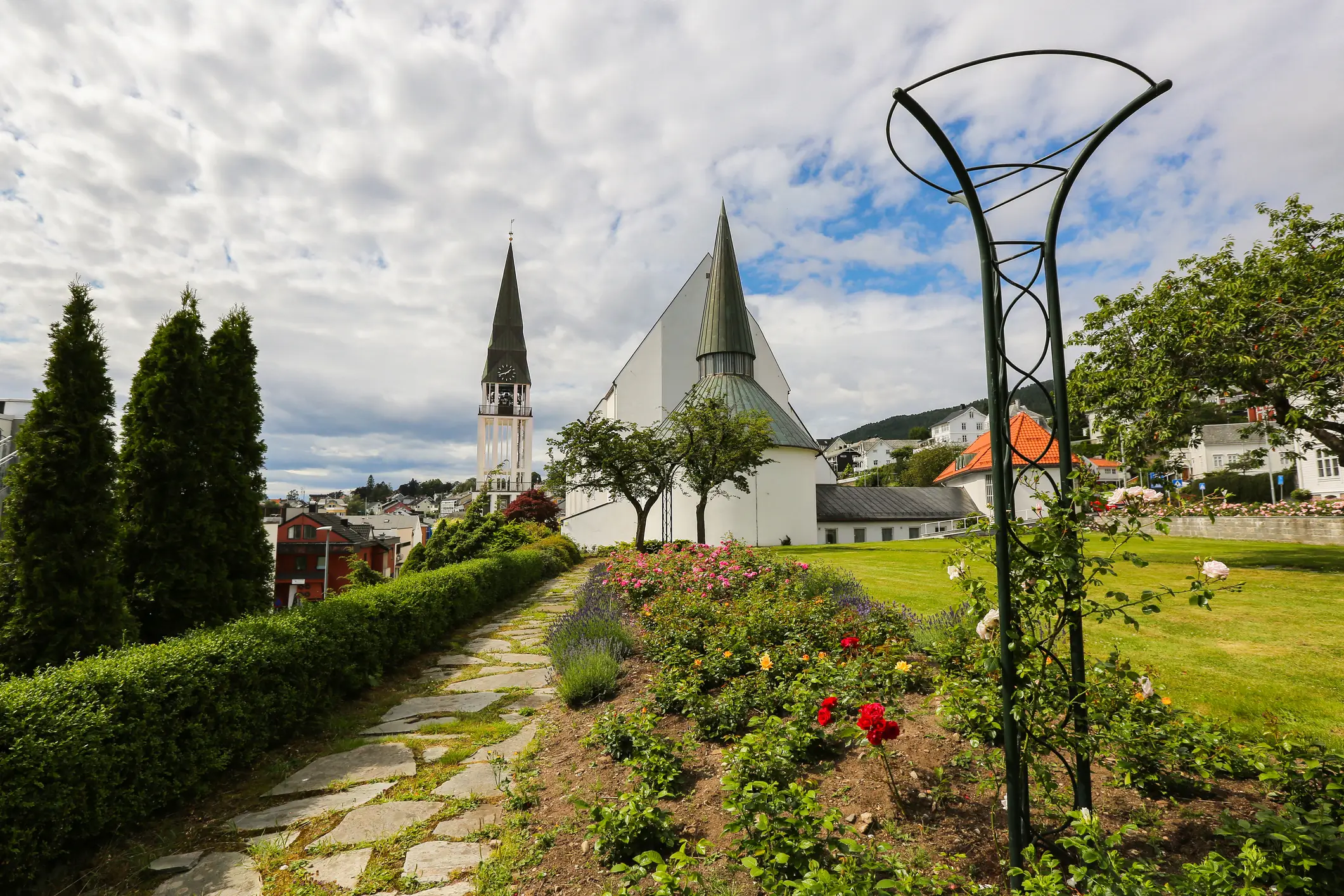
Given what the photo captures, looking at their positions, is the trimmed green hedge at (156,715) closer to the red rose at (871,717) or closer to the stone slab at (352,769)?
the stone slab at (352,769)

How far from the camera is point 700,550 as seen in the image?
37.7ft

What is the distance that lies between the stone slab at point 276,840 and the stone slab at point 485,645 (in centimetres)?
442

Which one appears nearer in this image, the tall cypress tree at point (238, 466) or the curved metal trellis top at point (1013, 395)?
the curved metal trellis top at point (1013, 395)

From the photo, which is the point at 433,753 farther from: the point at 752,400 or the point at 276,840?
the point at 752,400

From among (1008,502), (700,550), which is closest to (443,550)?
(700,550)

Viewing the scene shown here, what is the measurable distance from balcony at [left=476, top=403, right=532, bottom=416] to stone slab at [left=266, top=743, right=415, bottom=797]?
60649mm

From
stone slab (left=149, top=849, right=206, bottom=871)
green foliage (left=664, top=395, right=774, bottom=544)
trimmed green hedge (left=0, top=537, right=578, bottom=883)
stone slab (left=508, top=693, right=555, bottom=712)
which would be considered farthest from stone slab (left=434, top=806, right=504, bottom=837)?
green foliage (left=664, top=395, right=774, bottom=544)

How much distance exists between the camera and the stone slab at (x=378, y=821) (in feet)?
10.7

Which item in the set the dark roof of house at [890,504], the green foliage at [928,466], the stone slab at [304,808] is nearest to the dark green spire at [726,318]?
the dark roof of house at [890,504]

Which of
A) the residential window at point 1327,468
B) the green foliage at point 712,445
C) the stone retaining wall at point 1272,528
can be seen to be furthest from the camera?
the residential window at point 1327,468

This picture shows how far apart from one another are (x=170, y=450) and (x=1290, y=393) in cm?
1604

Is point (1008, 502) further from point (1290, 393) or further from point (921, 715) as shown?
point (1290, 393)

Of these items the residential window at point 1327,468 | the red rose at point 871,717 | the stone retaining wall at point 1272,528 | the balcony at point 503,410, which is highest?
the balcony at point 503,410

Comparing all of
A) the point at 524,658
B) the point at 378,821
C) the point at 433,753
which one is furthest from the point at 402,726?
the point at 524,658
